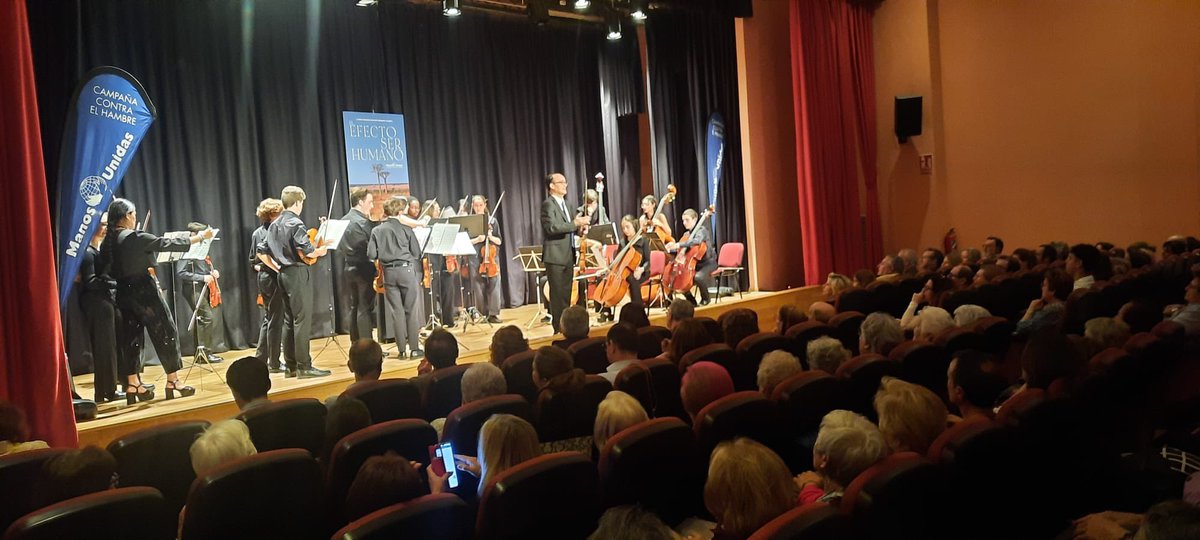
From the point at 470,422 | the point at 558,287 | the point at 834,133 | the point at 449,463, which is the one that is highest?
the point at 834,133

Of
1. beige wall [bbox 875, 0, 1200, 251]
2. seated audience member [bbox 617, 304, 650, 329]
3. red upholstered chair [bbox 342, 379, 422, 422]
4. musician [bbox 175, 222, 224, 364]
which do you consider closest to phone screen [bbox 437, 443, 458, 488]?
red upholstered chair [bbox 342, 379, 422, 422]

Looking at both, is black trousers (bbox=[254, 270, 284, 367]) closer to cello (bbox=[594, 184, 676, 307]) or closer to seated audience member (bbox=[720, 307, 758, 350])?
cello (bbox=[594, 184, 676, 307])

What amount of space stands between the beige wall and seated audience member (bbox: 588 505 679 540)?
9748 millimetres

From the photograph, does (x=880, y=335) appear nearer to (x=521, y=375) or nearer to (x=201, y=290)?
(x=521, y=375)

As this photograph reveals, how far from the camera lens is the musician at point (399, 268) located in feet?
21.1

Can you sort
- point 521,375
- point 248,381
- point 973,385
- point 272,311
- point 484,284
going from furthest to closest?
point 484,284 < point 272,311 < point 521,375 < point 248,381 < point 973,385

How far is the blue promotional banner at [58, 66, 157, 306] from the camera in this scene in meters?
5.03

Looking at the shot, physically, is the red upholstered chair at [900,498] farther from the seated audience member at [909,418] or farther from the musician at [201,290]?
the musician at [201,290]

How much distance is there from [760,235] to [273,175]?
5806mm

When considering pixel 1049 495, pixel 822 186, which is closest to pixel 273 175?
pixel 822 186

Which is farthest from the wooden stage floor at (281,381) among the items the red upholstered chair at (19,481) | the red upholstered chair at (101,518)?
the red upholstered chair at (101,518)

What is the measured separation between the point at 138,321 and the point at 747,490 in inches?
194

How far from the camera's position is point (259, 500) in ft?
7.30

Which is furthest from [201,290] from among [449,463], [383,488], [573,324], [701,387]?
[383,488]
